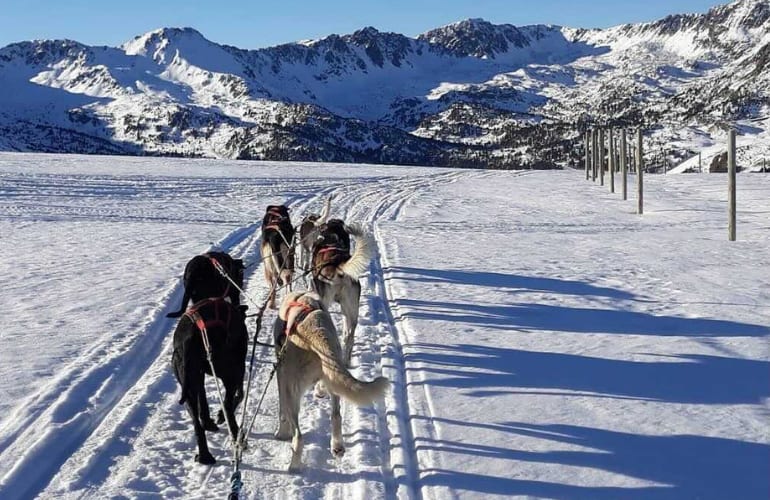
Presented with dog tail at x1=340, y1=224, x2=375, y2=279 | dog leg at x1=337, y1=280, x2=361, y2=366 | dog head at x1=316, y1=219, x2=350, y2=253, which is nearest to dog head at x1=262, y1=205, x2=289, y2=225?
dog head at x1=316, y1=219, x2=350, y2=253

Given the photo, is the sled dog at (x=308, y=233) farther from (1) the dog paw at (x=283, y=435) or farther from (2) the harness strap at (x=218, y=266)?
(1) the dog paw at (x=283, y=435)

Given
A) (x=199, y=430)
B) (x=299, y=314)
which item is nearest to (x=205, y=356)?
(x=199, y=430)

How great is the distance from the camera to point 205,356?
5.39 meters

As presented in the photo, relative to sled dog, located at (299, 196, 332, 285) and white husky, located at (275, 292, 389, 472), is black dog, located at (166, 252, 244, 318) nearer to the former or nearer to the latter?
white husky, located at (275, 292, 389, 472)

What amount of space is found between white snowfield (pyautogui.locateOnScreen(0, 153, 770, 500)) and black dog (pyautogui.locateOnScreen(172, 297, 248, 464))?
365 mm

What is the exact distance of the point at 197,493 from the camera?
16.5 ft

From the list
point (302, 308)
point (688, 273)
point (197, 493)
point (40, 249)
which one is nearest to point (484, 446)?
point (302, 308)

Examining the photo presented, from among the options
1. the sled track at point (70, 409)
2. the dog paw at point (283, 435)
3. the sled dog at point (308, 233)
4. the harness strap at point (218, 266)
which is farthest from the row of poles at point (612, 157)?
the dog paw at point (283, 435)

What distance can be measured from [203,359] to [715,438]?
3.91m

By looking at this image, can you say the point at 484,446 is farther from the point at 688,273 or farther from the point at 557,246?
the point at 557,246

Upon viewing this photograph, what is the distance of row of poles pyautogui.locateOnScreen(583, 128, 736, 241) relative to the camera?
16673 millimetres

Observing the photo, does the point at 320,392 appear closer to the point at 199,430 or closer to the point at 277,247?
the point at 199,430

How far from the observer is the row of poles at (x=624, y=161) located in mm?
16673

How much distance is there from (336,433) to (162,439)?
145 cm
